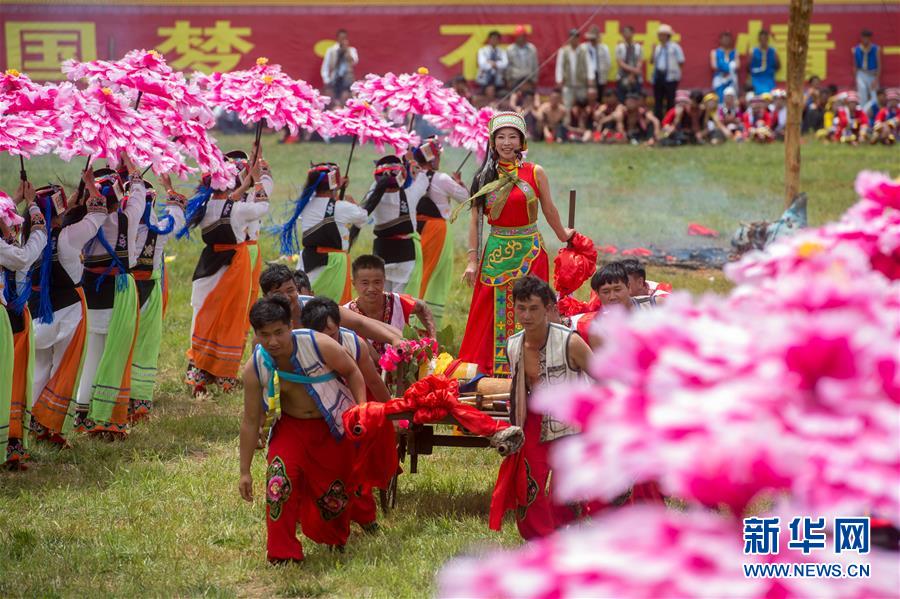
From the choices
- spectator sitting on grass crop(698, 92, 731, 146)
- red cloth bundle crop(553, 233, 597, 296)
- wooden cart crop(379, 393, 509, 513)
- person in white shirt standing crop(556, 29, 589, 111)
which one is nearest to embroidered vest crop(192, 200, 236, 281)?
red cloth bundle crop(553, 233, 597, 296)

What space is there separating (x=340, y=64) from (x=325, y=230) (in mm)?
9286

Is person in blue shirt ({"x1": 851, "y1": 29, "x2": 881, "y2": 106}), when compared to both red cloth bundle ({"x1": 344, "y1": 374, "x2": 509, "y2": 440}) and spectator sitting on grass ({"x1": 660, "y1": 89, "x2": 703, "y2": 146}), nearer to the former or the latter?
spectator sitting on grass ({"x1": 660, "y1": 89, "x2": 703, "y2": 146})

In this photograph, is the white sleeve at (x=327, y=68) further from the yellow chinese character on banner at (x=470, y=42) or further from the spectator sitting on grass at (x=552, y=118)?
the spectator sitting on grass at (x=552, y=118)

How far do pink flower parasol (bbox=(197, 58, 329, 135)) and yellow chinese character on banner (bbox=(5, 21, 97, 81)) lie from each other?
9.26 m

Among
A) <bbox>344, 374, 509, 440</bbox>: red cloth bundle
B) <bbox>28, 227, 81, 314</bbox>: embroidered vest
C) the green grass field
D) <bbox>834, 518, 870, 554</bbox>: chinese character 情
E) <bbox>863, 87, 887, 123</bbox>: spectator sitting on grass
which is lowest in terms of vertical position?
the green grass field

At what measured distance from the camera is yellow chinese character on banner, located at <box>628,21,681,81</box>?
63.5ft

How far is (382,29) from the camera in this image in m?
→ 18.9

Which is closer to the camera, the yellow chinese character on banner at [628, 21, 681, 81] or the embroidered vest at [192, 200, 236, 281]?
the embroidered vest at [192, 200, 236, 281]

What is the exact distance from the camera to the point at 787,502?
2.38 m

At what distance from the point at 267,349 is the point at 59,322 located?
8.67 ft

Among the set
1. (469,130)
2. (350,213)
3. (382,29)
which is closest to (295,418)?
(350,213)

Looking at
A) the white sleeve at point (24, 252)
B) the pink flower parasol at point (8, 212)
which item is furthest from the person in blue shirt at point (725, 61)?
the pink flower parasol at point (8, 212)

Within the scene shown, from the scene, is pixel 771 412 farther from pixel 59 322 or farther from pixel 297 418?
pixel 59 322

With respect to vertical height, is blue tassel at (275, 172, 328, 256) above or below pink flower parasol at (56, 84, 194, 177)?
below
